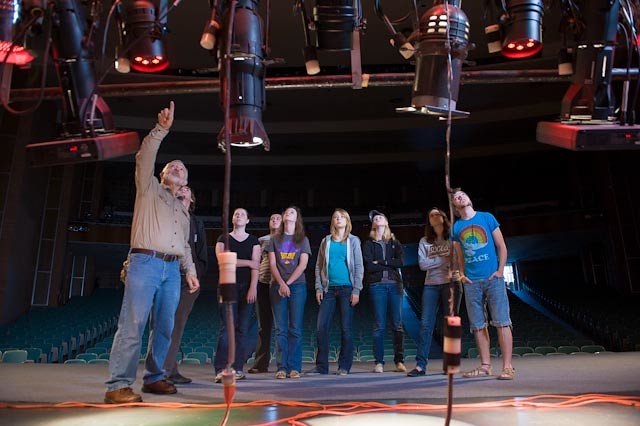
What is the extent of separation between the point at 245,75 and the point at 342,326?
9.26ft

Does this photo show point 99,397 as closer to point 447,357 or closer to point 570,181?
point 447,357

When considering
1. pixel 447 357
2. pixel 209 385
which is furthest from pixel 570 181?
pixel 447 357

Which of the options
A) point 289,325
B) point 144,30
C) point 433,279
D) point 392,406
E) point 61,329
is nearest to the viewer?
point 144,30

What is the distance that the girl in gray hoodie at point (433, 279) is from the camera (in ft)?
13.7

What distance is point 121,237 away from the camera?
51.3 ft

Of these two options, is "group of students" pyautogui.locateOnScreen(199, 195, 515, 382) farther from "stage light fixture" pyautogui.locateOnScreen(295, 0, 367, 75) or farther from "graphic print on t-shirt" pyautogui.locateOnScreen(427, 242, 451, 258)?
"stage light fixture" pyautogui.locateOnScreen(295, 0, 367, 75)

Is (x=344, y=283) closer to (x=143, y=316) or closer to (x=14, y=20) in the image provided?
(x=143, y=316)

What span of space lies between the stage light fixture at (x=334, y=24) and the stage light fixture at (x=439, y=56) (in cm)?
32

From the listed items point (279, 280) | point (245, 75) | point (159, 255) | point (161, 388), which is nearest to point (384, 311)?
point (279, 280)

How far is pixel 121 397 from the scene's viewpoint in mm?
2660

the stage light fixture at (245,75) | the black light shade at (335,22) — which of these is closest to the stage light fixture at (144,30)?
the stage light fixture at (245,75)

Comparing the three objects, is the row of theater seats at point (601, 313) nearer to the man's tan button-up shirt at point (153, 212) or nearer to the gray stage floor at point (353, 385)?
the gray stage floor at point (353, 385)

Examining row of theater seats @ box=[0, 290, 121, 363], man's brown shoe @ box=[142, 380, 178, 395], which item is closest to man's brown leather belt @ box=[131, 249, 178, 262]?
man's brown shoe @ box=[142, 380, 178, 395]

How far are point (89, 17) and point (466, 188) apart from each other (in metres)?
19.4
